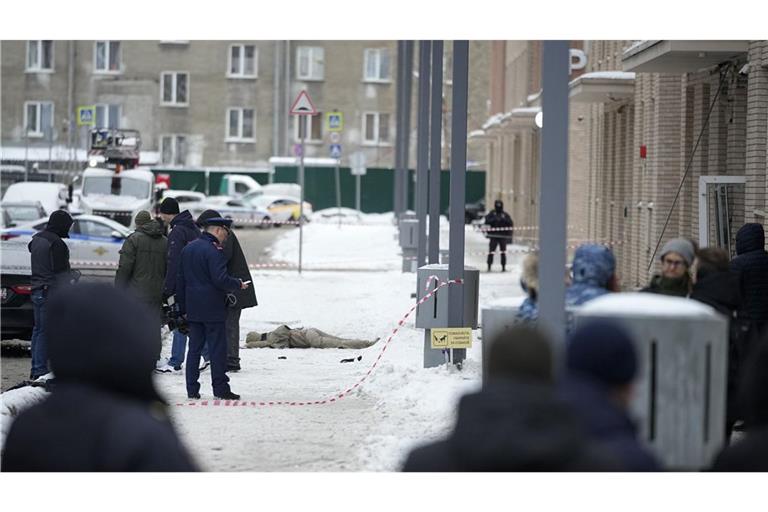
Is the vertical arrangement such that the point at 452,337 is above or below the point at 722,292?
→ below

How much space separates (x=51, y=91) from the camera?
218 feet

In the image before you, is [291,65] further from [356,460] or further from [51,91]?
[356,460]

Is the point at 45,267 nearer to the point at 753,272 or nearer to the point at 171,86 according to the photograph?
the point at 753,272

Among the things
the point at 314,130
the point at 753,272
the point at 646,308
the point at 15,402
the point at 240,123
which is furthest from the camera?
the point at 314,130

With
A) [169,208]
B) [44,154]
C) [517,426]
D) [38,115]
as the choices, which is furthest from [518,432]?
[38,115]

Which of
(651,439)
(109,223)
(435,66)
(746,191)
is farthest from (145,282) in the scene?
(109,223)

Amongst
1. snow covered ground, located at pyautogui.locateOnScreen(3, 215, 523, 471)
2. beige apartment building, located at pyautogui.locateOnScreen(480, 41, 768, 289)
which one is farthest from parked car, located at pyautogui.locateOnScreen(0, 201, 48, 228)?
snow covered ground, located at pyautogui.locateOnScreen(3, 215, 523, 471)

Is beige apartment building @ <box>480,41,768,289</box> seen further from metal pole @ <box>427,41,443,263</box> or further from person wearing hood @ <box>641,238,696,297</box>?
person wearing hood @ <box>641,238,696,297</box>

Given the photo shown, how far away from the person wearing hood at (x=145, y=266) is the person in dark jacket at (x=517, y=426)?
382 inches

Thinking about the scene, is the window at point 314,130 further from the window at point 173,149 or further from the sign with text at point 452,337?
the sign with text at point 452,337

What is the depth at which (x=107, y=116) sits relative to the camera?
6606cm

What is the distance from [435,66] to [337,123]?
27005 millimetres

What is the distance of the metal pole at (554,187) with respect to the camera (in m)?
7.16

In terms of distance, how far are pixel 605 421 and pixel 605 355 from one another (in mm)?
215
